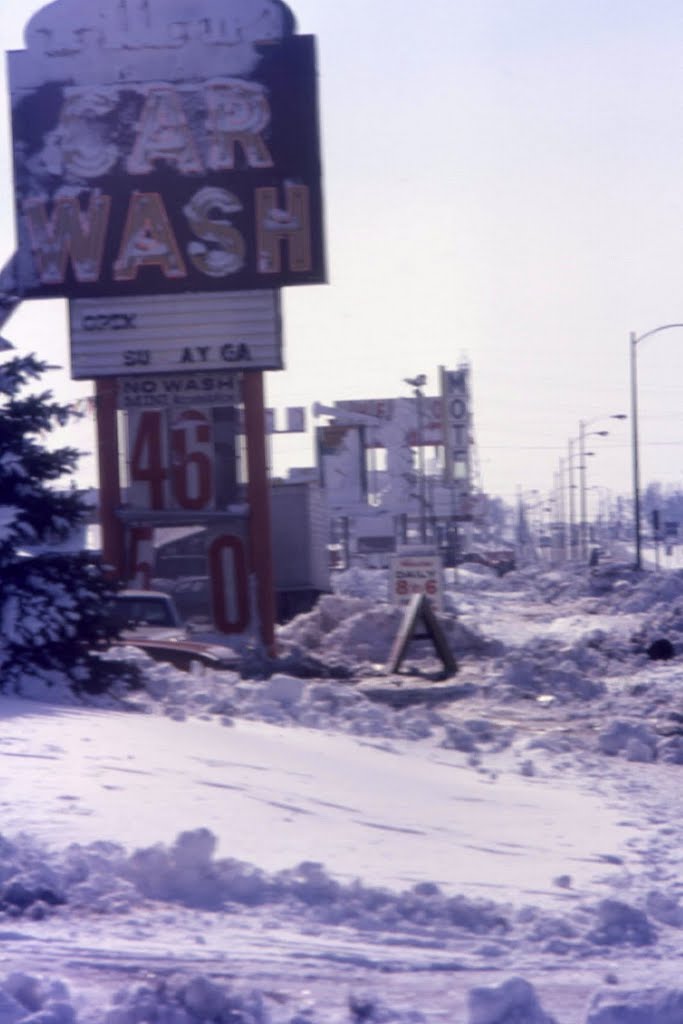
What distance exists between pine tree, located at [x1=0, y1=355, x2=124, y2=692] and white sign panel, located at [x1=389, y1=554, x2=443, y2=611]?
14587mm

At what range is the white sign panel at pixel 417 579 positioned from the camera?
2744 cm

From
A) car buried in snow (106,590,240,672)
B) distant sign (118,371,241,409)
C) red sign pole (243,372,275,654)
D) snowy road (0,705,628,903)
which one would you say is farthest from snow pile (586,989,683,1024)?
distant sign (118,371,241,409)

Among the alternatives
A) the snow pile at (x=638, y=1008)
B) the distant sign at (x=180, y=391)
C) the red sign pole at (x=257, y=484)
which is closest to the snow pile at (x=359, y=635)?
the red sign pole at (x=257, y=484)

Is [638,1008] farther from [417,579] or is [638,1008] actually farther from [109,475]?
[417,579]

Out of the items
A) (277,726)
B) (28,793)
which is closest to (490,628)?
(277,726)

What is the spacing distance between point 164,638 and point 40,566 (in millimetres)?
5931

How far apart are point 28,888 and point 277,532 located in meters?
29.4

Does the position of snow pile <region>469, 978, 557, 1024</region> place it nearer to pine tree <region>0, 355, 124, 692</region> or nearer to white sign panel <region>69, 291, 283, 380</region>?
pine tree <region>0, 355, 124, 692</region>

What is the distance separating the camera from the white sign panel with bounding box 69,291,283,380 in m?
24.9

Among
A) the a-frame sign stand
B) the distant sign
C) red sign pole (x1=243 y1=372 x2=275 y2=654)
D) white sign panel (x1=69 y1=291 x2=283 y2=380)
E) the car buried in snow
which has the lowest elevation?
the a-frame sign stand

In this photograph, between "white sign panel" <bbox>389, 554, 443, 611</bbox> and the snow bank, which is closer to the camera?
the snow bank

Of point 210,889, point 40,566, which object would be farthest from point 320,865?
point 40,566

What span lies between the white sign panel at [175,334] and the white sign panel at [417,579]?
193 inches

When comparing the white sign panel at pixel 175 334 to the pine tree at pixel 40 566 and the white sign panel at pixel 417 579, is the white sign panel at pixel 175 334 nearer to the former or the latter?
the white sign panel at pixel 417 579
